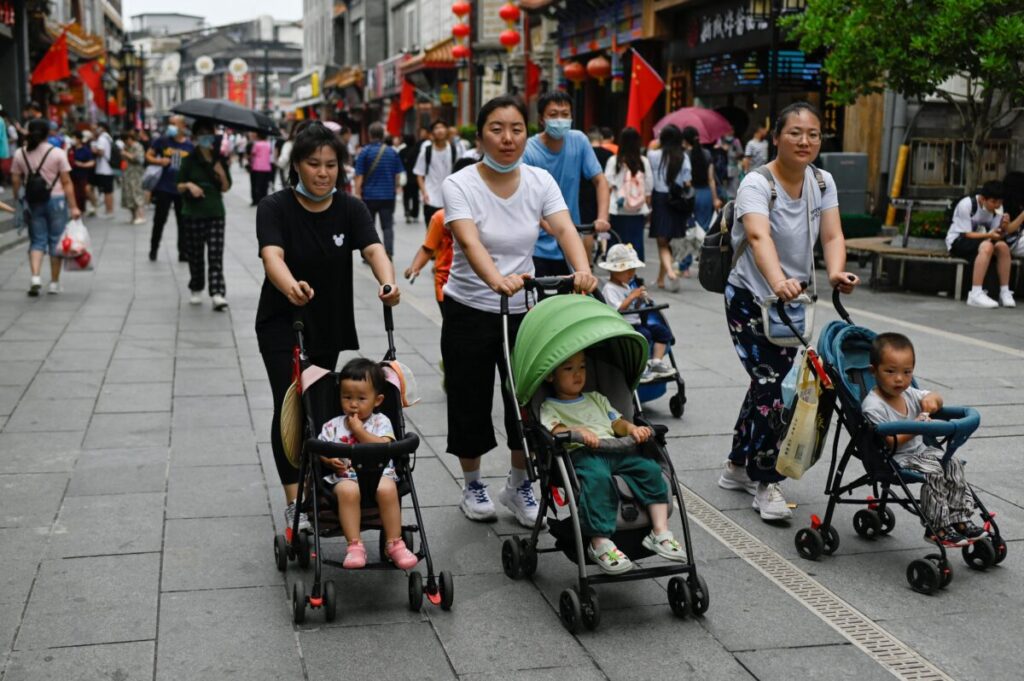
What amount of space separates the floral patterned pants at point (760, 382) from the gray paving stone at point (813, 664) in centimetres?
141

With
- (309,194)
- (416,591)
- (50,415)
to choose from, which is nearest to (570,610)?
(416,591)

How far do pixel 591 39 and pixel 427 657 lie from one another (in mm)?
26111

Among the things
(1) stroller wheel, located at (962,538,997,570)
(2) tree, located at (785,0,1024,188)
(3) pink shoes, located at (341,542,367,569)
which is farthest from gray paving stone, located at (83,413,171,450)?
(2) tree, located at (785,0,1024,188)

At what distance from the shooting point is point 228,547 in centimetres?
494

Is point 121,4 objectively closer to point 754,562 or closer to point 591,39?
point 591,39

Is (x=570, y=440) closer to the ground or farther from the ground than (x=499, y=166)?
closer to the ground

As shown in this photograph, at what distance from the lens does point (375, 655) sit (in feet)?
12.9

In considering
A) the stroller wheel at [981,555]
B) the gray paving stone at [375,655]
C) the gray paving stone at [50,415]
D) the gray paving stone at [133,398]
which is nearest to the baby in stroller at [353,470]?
the gray paving stone at [375,655]

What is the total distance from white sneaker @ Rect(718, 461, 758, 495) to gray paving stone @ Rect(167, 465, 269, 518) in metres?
2.12

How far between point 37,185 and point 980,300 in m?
9.13

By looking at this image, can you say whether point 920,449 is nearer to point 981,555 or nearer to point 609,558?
point 981,555

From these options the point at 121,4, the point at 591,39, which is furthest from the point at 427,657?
the point at 121,4

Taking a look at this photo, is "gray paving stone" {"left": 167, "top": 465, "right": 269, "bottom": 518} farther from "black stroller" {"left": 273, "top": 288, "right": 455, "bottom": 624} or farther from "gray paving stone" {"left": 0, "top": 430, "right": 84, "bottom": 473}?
"black stroller" {"left": 273, "top": 288, "right": 455, "bottom": 624}

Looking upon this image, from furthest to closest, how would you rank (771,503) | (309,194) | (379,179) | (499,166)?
1. (379,179)
2. (771,503)
3. (499,166)
4. (309,194)
